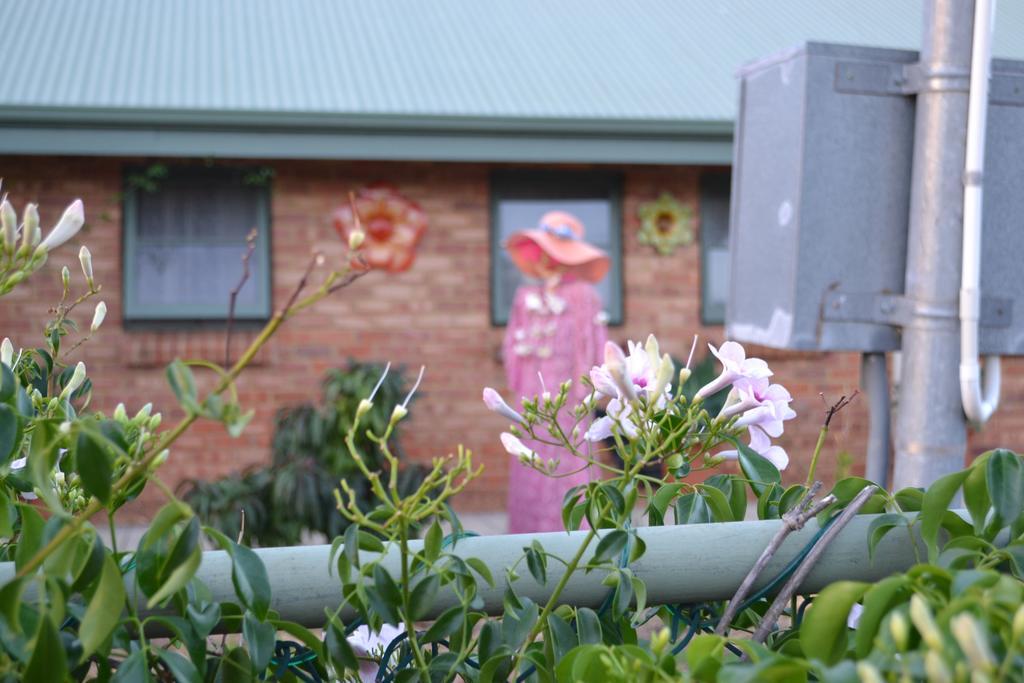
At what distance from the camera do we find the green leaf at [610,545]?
950 mm

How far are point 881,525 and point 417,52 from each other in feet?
29.0

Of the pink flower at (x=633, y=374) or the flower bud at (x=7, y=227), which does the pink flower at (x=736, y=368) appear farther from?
the flower bud at (x=7, y=227)

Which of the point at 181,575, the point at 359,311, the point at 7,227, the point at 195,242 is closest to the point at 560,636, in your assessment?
the point at 181,575

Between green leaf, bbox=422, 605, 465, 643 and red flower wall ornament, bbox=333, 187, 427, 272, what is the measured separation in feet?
25.0

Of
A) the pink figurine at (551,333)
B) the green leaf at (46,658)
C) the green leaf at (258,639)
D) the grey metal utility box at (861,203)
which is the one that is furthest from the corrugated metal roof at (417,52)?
the green leaf at (46,658)

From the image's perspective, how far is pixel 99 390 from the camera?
8367 mm

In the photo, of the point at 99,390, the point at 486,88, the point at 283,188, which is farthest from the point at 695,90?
the point at 99,390

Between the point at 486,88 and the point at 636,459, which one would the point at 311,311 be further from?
the point at 636,459

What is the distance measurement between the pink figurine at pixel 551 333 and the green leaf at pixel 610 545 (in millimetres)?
5274

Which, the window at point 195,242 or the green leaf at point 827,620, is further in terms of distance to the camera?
the window at point 195,242

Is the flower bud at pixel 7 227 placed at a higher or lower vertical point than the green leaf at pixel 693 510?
higher

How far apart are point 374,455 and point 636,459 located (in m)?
5.65

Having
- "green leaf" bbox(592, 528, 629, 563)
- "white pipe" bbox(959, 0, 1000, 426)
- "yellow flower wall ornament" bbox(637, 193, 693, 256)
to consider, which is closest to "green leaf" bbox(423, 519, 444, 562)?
"green leaf" bbox(592, 528, 629, 563)

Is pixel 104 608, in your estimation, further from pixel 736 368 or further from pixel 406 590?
pixel 736 368
